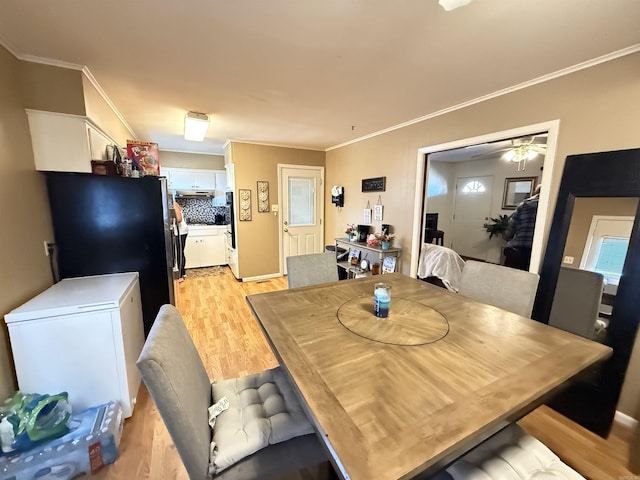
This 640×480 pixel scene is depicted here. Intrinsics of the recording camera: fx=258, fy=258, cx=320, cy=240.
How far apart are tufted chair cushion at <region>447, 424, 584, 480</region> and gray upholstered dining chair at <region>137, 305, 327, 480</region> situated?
53cm

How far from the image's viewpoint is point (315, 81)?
201 cm

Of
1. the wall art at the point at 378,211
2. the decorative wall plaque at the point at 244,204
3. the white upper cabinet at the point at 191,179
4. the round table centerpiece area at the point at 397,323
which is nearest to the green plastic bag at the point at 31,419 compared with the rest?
the round table centerpiece area at the point at 397,323

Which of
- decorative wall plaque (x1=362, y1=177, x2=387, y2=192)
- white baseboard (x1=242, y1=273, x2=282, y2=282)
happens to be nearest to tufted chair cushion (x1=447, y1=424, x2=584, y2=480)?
decorative wall plaque (x1=362, y1=177, x2=387, y2=192)

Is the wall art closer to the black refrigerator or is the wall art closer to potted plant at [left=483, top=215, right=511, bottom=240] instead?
the black refrigerator

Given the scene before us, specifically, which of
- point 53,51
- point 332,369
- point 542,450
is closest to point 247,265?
point 53,51

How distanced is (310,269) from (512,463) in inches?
61.2

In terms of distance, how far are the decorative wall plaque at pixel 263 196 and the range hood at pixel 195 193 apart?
5.59 feet

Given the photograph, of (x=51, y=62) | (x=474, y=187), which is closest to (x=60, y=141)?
(x=51, y=62)

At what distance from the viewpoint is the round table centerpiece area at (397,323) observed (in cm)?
122

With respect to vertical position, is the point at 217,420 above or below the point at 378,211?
below

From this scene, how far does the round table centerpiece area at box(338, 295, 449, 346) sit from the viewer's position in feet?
3.99

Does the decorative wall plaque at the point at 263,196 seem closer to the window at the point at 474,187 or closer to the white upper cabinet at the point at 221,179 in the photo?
the white upper cabinet at the point at 221,179

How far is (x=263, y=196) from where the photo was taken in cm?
437

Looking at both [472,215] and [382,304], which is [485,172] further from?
[382,304]
